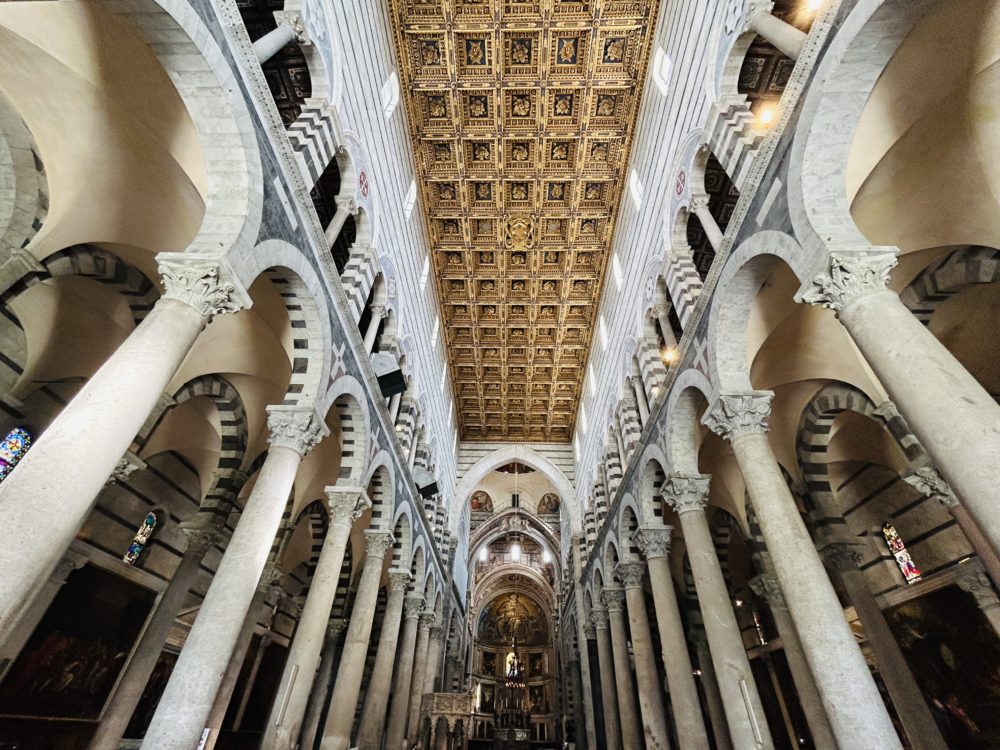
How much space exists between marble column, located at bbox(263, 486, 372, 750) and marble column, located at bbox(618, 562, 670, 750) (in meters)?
7.16

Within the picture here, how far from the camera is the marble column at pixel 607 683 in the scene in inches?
556

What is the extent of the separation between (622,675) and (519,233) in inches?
545

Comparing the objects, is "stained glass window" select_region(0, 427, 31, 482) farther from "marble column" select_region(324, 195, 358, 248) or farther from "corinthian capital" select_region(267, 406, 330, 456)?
"marble column" select_region(324, 195, 358, 248)

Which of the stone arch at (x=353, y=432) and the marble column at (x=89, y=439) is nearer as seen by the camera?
the marble column at (x=89, y=439)

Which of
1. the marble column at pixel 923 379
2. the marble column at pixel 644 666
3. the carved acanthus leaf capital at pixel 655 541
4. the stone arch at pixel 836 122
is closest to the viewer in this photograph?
the marble column at pixel 923 379

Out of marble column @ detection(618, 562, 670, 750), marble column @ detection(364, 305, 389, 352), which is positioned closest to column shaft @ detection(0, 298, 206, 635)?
marble column @ detection(364, 305, 389, 352)

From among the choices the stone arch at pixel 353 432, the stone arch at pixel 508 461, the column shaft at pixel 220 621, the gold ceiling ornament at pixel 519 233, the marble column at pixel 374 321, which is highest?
the gold ceiling ornament at pixel 519 233

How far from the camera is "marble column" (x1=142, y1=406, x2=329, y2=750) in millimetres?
4633

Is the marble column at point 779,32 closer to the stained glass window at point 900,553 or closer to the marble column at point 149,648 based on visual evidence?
the stained glass window at point 900,553

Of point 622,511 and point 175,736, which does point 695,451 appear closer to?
point 622,511

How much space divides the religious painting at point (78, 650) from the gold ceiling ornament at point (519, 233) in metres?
14.2

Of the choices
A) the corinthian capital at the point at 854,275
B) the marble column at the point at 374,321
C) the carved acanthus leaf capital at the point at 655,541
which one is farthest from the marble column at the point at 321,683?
the corinthian capital at the point at 854,275

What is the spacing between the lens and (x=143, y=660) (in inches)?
347

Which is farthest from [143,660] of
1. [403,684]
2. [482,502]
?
[482,502]
